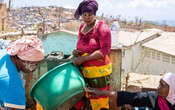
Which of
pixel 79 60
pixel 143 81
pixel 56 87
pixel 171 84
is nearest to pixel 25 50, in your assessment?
pixel 56 87

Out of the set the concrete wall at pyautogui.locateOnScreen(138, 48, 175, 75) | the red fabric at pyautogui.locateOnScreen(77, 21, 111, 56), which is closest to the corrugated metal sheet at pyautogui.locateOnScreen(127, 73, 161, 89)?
the red fabric at pyautogui.locateOnScreen(77, 21, 111, 56)

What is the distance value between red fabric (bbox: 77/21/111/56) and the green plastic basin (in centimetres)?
33

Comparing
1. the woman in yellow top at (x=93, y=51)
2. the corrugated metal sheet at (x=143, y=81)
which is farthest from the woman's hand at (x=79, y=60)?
the corrugated metal sheet at (x=143, y=81)

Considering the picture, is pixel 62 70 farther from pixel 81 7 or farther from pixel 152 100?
pixel 152 100

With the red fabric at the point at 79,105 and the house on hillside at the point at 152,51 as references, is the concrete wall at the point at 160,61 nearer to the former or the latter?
the house on hillside at the point at 152,51

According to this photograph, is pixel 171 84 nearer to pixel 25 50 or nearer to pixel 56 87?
pixel 56 87

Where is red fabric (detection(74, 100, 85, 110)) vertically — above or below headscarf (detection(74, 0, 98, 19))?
below

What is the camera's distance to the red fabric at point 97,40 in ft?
6.89

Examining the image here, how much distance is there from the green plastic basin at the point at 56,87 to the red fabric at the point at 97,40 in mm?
329

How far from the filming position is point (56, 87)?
194 cm

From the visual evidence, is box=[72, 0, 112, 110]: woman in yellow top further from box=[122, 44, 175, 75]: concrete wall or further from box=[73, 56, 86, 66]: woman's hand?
box=[122, 44, 175, 75]: concrete wall

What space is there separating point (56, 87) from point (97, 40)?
2.11 feet

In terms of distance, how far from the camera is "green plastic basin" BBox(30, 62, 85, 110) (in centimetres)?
192

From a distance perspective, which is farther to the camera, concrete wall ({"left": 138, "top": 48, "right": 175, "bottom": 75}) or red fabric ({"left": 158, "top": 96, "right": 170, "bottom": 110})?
concrete wall ({"left": 138, "top": 48, "right": 175, "bottom": 75})
